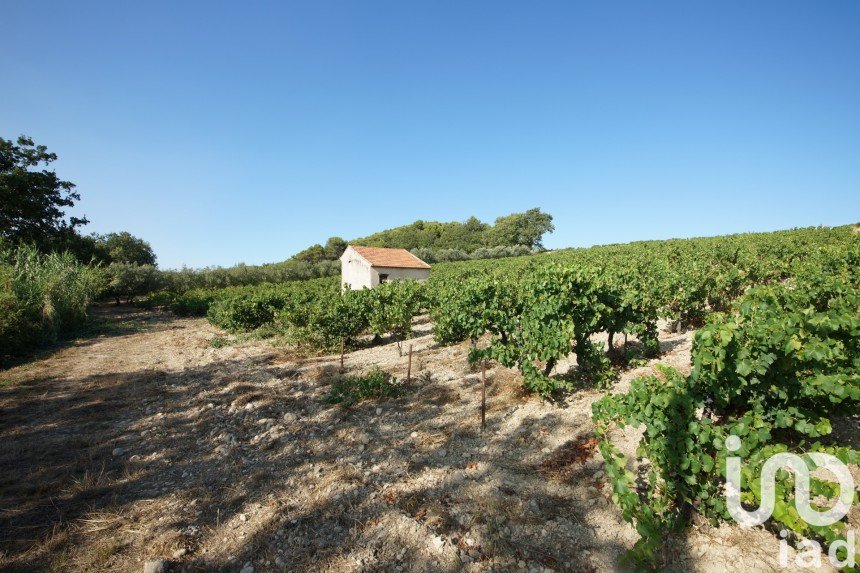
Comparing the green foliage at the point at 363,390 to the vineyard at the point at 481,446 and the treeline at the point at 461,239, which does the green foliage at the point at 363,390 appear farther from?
the treeline at the point at 461,239

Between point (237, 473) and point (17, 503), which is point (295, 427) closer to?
point (237, 473)

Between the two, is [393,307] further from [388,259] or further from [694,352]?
[388,259]

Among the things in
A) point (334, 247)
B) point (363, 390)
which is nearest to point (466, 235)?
point (334, 247)

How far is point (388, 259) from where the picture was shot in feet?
100

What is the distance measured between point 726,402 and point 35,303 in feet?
68.3

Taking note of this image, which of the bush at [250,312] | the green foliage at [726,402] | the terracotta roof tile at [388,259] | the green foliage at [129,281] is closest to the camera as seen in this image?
the green foliage at [726,402]

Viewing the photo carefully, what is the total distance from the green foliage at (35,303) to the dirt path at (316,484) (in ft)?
16.7

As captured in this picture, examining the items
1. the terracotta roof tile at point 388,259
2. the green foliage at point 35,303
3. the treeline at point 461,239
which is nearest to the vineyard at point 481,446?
the green foliage at point 35,303

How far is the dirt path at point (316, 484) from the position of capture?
11.5 feet

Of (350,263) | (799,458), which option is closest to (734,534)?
(799,458)

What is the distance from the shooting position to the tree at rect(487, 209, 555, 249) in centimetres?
7331

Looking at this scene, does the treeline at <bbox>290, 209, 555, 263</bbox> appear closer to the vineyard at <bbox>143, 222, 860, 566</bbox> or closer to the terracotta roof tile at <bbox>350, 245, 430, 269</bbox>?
the terracotta roof tile at <bbox>350, 245, 430, 269</bbox>

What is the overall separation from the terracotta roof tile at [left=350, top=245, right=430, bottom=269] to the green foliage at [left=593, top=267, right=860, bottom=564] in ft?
86.2

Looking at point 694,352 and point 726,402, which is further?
point 694,352
